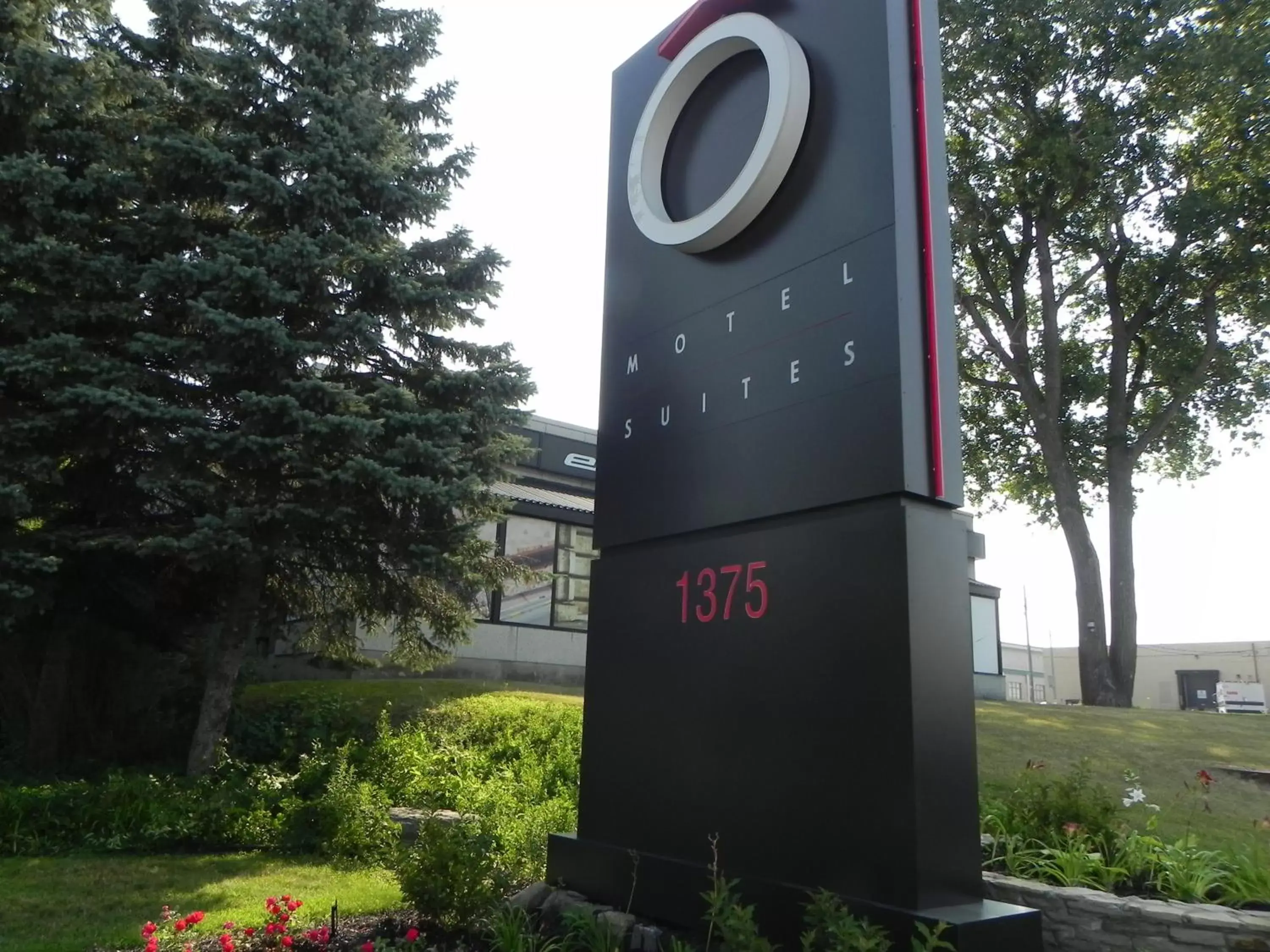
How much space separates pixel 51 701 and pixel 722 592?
9.05m

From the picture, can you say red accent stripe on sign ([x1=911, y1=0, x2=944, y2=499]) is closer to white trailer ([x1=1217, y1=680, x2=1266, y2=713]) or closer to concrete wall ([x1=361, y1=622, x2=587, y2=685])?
concrete wall ([x1=361, y1=622, x2=587, y2=685])

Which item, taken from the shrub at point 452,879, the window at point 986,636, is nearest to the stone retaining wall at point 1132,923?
the shrub at point 452,879

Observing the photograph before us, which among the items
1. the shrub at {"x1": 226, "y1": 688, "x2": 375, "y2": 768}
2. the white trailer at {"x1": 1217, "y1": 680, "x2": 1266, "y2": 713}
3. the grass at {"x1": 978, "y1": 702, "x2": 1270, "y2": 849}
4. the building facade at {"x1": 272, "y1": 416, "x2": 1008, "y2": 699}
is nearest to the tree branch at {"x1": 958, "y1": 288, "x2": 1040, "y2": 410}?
the building facade at {"x1": 272, "y1": 416, "x2": 1008, "y2": 699}

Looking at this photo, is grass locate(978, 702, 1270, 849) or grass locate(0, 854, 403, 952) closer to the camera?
grass locate(0, 854, 403, 952)

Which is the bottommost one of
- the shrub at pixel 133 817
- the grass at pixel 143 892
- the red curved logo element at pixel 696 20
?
the grass at pixel 143 892

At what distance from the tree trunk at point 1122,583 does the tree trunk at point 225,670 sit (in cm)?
1485

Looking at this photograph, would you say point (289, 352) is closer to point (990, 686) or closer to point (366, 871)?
point (366, 871)

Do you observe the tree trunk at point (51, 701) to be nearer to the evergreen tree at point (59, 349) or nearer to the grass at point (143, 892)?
the evergreen tree at point (59, 349)

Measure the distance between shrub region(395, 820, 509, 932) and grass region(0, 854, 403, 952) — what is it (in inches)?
42.5

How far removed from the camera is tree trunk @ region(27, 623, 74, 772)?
9.99 m

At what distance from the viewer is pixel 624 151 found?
629cm

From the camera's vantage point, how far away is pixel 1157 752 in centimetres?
1080

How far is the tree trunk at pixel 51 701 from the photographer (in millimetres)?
9992

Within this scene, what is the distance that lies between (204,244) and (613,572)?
738 cm
